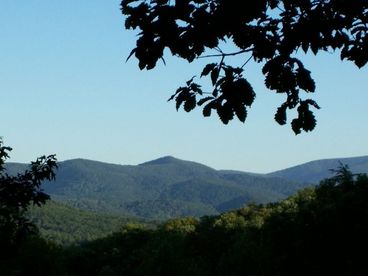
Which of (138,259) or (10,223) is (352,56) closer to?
→ (10,223)

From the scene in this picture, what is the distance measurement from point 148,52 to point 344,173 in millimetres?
38455

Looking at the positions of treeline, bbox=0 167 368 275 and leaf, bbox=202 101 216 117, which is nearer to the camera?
leaf, bbox=202 101 216 117

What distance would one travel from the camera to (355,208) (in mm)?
37000

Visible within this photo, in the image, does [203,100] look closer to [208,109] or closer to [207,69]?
[208,109]

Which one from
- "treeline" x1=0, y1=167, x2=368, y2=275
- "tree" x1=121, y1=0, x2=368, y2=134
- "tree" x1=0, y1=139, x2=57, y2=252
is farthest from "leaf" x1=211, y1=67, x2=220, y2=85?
"treeline" x1=0, y1=167, x2=368, y2=275

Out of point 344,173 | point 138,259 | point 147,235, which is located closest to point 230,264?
point 344,173

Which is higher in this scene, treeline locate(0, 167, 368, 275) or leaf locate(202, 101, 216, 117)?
leaf locate(202, 101, 216, 117)

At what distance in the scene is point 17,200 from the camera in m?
10.5

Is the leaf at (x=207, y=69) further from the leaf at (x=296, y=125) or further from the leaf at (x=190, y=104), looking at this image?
the leaf at (x=296, y=125)

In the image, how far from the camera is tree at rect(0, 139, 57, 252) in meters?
10.4

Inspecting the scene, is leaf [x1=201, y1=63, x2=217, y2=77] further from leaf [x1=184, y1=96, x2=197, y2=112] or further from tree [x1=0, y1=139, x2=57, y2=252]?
tree [x1=0, y1=139, x2=57, y2=252]

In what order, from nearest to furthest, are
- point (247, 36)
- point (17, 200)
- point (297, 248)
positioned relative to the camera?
point (247, 36) → point (17, 200) → point (297, 248)

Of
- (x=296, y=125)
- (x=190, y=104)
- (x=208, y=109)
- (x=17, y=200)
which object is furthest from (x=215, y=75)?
(x=17, y=200)

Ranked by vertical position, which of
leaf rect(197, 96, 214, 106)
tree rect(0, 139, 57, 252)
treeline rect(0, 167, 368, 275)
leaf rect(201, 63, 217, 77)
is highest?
leaf rect(201, 63, 217, 77)
